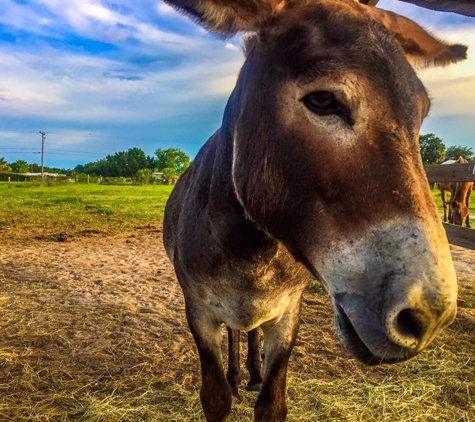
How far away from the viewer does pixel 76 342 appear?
178 inches

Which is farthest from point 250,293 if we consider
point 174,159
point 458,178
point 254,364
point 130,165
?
point 130,165

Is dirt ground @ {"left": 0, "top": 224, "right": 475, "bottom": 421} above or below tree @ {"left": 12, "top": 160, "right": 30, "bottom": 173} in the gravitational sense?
below

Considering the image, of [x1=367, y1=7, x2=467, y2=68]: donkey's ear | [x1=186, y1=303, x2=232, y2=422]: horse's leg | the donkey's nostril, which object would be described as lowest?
[x1=186, y1=303, x2=232, y2=422]: horse's leg

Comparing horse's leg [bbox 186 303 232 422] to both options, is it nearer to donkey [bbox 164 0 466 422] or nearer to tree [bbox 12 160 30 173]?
donkey [bbox 164 0 466 422]

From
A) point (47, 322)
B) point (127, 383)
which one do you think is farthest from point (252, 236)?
point (47, 322)

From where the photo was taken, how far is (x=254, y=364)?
12.7ft

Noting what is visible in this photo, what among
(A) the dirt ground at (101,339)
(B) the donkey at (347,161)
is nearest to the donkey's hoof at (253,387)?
(A) the dirt ground at (101,339)

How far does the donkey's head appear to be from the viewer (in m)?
1.26

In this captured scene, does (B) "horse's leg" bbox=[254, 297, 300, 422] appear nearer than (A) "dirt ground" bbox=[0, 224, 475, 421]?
Yes

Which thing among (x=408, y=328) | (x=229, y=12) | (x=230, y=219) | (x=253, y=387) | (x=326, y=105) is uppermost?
(x=229, y=12)

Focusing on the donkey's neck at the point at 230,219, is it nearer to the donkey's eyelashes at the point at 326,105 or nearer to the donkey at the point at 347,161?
the donkey at the point at 347,161

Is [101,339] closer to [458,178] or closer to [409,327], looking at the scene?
[409,327]

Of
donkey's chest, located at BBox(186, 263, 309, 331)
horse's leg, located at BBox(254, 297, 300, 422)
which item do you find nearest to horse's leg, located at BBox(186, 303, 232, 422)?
donkey's chest, located at BBox(186, 263, 309, 331)

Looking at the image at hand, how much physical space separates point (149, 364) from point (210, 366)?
150cm
